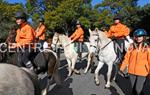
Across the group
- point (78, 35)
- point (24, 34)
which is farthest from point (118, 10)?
point (24, 34)

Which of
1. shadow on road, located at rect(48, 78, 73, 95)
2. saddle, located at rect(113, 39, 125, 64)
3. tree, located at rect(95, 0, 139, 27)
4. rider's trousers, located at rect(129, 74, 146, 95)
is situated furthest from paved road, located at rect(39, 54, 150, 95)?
tree, located at rect(95, 0, 139, 27)

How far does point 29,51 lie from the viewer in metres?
9.78

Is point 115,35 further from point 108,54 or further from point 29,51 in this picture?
point 29,51

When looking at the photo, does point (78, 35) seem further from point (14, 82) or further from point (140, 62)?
point (14, 82)

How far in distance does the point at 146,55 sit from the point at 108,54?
558 centimetres

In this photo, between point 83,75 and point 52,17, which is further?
point 52,17

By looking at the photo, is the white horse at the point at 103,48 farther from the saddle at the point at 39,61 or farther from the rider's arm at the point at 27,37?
the rider's arm at the point at 27,37

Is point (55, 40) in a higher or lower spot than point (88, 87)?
higher

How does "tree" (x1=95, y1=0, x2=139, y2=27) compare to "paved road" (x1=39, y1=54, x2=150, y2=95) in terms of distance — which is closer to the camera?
"paved road" (x1=39, y1=54, x2=150, y2=95)

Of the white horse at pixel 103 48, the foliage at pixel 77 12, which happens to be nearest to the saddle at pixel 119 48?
the white horse at pixel 103 48

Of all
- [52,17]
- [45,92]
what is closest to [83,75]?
[45,92]

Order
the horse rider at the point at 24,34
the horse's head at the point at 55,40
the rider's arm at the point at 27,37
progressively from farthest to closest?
1. the horse's head at the point at 55,40
2. the rider's arm at the point at 27,37
3. the horse rider at the point at 24,34

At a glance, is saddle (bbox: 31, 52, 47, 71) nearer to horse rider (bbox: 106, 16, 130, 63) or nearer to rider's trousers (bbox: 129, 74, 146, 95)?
rider's trousers (bbox: 129, 74, 146, 95)

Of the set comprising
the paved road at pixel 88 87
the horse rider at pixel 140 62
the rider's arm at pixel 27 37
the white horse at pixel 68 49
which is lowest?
the paved road at pixel 88 87
